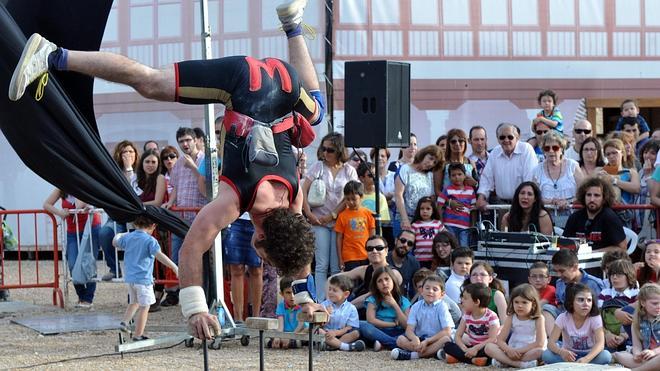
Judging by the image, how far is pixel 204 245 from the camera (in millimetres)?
5605

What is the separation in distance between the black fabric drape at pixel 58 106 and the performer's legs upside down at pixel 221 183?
105cm

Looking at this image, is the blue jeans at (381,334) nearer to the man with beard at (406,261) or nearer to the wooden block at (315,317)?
the man with beard at (406,261)

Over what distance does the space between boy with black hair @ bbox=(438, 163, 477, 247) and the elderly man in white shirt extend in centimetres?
10

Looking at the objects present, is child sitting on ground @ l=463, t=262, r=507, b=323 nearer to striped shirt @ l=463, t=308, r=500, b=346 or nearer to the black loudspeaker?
striped shirt @ l=463, t=308, r=500, b=346

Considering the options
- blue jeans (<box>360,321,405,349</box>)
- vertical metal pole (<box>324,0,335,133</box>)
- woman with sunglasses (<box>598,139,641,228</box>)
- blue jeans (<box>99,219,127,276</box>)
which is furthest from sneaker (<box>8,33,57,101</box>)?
vertical metal pole (<box>324,0,335,133</box>)

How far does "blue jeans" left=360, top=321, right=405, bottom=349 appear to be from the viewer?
8.04 metres

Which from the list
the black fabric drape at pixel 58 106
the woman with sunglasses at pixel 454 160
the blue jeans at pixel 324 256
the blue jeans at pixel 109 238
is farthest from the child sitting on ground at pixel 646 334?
the blue jeans at pixel 109 238

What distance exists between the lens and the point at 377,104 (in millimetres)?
9156

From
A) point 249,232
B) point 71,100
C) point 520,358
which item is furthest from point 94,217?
point 520,358

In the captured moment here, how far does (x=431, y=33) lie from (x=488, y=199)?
9.84ft

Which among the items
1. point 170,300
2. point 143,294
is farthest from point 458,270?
point 170,300

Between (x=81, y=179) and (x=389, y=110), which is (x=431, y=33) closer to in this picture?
(x=389, y=110)

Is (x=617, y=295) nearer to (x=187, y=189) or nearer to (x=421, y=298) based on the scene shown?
(x=421, y=298)

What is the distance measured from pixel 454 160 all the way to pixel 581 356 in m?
2.73
